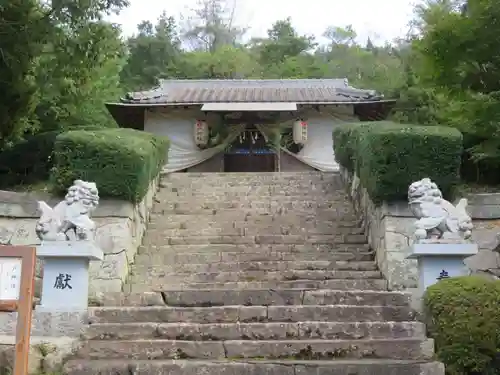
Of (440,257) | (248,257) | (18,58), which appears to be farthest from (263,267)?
(18,58)

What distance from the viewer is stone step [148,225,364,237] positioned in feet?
28.7

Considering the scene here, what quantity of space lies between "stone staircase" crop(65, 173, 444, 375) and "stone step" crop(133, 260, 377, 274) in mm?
14

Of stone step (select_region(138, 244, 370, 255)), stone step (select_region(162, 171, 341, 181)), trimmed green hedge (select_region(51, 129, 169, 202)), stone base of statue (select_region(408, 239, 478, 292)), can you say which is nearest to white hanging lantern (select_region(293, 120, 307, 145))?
stone step (select_region(162, 171, 341, 181))

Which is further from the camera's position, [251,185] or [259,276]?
[251,185]

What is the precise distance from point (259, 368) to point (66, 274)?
2.27 metres

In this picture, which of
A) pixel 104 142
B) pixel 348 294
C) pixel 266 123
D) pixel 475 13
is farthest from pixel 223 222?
pixel 266 123

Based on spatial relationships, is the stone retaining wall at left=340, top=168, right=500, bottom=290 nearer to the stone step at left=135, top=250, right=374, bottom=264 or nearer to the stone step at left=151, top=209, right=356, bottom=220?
the stone step at left=135, top=250, right=374, bottom=264

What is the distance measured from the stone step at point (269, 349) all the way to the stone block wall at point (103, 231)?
4.77 ft

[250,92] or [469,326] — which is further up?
[250,92]

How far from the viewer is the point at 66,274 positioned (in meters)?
6.01

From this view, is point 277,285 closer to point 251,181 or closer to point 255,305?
point 255,305

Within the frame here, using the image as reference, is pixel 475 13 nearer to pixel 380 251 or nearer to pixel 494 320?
pixel 380 251

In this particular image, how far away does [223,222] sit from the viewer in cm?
912

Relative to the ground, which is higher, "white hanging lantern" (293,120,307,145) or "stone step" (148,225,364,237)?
"white hanging lantern" (293,120,307,145)
